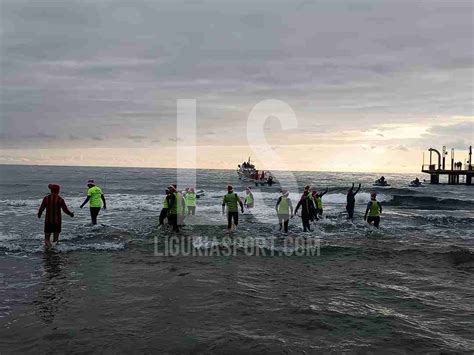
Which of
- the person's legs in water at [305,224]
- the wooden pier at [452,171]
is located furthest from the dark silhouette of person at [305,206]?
the wooden pier at [452,171]

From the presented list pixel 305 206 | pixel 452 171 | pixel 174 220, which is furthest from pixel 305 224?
pixel 452 171

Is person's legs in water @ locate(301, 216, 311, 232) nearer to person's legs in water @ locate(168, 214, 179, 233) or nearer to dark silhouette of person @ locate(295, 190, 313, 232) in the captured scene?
dark silhouette of person @ locate(295, 190, 313, 232)

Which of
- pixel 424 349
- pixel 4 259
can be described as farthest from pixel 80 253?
pixel 424 349

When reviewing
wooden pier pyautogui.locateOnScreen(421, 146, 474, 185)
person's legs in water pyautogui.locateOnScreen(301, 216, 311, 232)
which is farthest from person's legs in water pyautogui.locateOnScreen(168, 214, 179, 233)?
wooden pier pyautogui.locateOnScreen(421, 146, 474, 185)

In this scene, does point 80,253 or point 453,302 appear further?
point 80,253

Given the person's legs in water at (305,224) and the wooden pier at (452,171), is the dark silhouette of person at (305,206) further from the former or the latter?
the wooden pier at (452,171)

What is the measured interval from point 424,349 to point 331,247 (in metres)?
7.88

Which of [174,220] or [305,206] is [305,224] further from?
[174,220]

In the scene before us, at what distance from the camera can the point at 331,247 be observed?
46.0 feet

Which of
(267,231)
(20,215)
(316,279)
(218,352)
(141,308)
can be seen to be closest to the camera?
(218,352)

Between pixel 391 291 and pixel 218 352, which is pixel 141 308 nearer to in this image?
pixel 218 352

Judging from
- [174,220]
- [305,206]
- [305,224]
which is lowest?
[305,224]

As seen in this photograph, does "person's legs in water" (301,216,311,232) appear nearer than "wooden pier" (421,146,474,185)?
Yes

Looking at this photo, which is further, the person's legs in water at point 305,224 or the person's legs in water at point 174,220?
the person's legs in water at point 305,224
